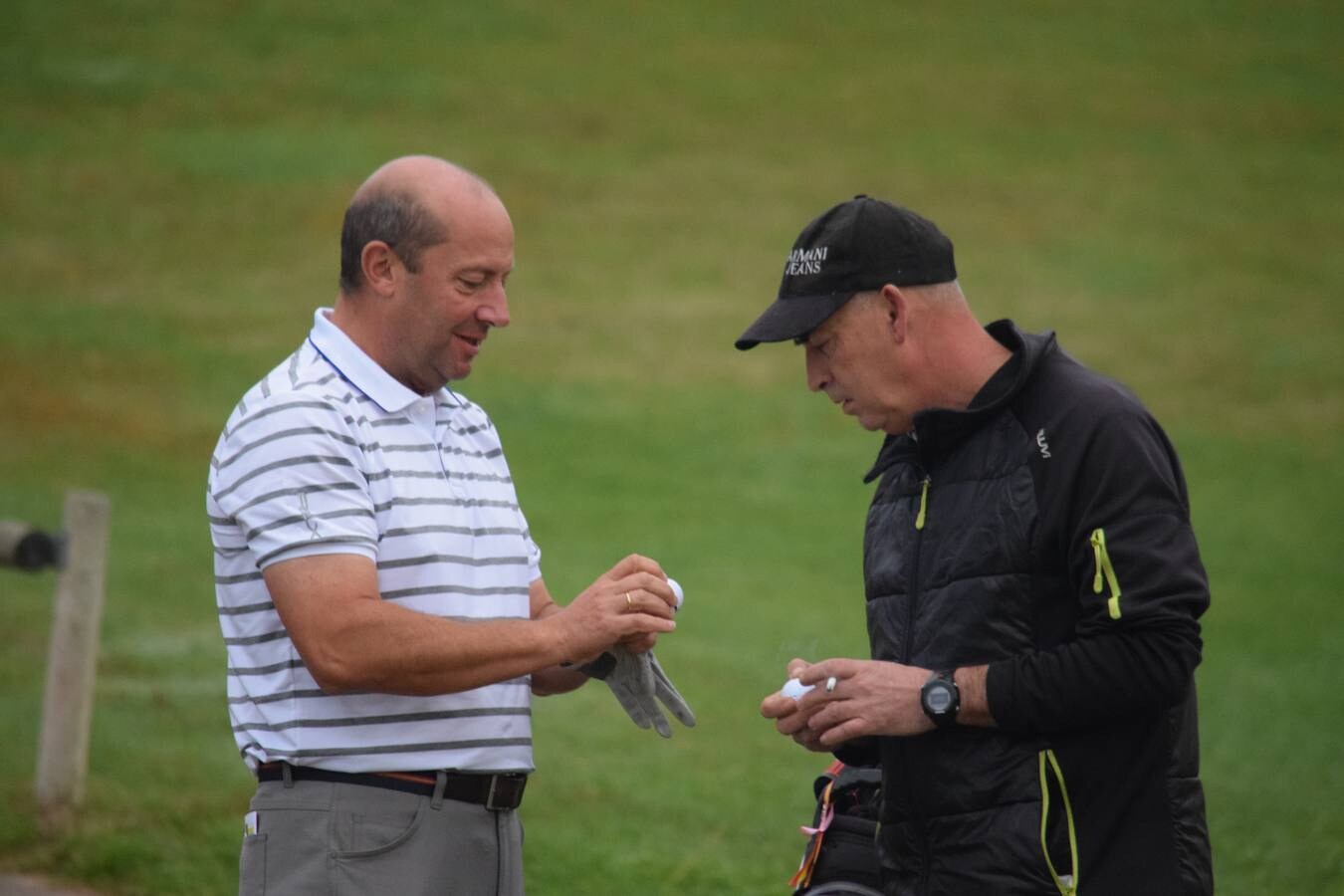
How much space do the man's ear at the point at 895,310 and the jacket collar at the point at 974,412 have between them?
0.19 m

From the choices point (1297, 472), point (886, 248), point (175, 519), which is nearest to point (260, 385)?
point (886, 248)

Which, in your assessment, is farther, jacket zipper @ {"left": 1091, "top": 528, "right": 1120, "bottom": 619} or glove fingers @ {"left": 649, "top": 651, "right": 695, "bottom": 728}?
glove fingers @ {"left": 649, "top": 651, "right": 695, "bottom": 728}

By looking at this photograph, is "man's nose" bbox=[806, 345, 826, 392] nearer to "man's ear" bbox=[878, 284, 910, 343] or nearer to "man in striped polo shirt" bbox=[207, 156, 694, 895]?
"man's ear" bbox=[878, 284, 910, 343]

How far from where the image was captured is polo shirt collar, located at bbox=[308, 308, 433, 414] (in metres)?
3.50

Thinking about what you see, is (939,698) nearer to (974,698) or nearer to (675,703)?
(974,698)

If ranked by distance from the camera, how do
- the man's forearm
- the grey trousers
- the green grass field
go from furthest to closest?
1. the green grass field
2. the grey trousers
3. the man's forearm

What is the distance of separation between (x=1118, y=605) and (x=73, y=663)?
18.3ft

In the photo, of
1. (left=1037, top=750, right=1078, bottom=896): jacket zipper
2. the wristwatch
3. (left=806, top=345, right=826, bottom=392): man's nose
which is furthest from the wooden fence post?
(left=1037, top=750, right=1078, bottom=896): jacket zipper

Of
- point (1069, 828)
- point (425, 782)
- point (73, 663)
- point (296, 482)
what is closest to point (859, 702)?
point (1069, 828)

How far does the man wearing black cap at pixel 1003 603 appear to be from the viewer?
127 inches

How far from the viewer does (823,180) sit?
2802 cm

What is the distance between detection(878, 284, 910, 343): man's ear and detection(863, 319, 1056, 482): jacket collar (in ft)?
0.61

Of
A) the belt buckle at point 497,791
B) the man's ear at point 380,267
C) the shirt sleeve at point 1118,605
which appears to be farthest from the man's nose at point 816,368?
the belt buckle at point 497,791

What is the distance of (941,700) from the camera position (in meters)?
3.30
